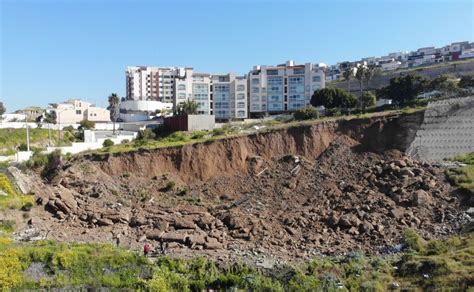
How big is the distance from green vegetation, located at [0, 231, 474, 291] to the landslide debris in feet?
5.28

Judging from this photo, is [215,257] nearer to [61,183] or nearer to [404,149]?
[61,183]

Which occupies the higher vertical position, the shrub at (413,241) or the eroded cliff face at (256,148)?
the eroded cliff face at (256,148)

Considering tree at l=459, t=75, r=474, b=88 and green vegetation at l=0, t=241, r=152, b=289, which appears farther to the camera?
tree at l=459, t=75, r=474, b=88

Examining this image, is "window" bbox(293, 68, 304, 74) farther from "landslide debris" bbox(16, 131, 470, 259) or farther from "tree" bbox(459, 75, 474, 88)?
"landslide debris" bbox(16, 131, 470, 259)

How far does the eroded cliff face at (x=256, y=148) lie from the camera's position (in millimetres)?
27672

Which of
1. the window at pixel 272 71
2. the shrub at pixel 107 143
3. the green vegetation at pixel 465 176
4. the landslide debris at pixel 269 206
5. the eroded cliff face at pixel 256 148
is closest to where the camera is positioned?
the landslide debris at pixel 269 206

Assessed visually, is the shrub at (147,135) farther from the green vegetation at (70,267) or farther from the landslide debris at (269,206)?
the green vegetation at (70,267)

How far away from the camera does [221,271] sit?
17094 mm

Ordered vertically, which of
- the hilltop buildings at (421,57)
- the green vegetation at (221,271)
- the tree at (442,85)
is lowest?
the green vegetation at (221,271)

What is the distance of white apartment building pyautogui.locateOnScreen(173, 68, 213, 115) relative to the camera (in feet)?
187

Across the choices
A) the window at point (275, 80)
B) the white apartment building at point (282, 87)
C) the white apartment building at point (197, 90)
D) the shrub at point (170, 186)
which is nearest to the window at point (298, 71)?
the white apartment building at point (282, 87)

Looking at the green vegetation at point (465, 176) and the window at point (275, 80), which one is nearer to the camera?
the green vegetation at point (465, 176)

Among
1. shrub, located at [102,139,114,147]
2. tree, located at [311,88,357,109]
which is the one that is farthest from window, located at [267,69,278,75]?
shrub, located at [102,139,114,147]

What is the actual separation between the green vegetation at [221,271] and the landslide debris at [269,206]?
161 cm
